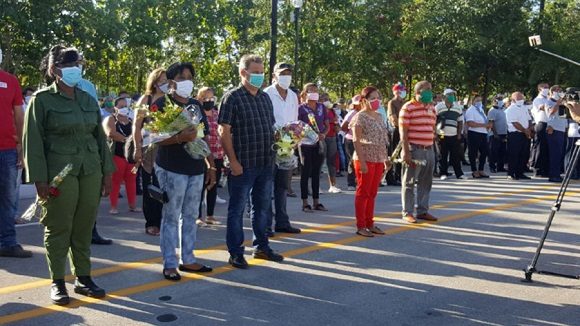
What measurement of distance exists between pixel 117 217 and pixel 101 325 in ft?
16.5

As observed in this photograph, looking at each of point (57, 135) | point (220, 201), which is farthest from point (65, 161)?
point (220, 201)

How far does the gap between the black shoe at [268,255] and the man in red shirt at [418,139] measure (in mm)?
3014

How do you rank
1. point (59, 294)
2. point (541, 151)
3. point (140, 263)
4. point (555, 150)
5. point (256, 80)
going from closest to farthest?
1. point (59, 294)
2. point (256, 80)
3. point (140, 263)
4. point (555, 150)
5. point (541, 151)

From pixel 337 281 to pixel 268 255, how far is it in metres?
1.04

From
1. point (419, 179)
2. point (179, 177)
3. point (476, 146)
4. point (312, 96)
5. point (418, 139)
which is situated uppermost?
point (312, 96)

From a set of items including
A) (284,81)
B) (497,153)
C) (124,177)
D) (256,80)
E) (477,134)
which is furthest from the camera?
(497,153)

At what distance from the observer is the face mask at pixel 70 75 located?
525 cm

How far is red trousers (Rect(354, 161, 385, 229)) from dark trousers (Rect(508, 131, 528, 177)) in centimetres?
783

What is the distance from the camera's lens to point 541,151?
1543 cm

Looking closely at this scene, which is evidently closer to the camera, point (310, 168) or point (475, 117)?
point (310, 168)

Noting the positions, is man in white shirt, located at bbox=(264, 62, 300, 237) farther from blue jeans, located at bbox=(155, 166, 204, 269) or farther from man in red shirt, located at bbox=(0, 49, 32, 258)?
man in red shirt, located at bbox=(0, 49, 32, 258)

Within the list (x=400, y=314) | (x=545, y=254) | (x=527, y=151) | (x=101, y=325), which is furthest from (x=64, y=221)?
(x=527, y=151)

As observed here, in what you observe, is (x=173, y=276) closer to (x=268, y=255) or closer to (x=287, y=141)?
(x=268, y=255)

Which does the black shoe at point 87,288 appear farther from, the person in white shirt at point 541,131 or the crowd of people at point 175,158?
the person in white shirt at point 541,131
